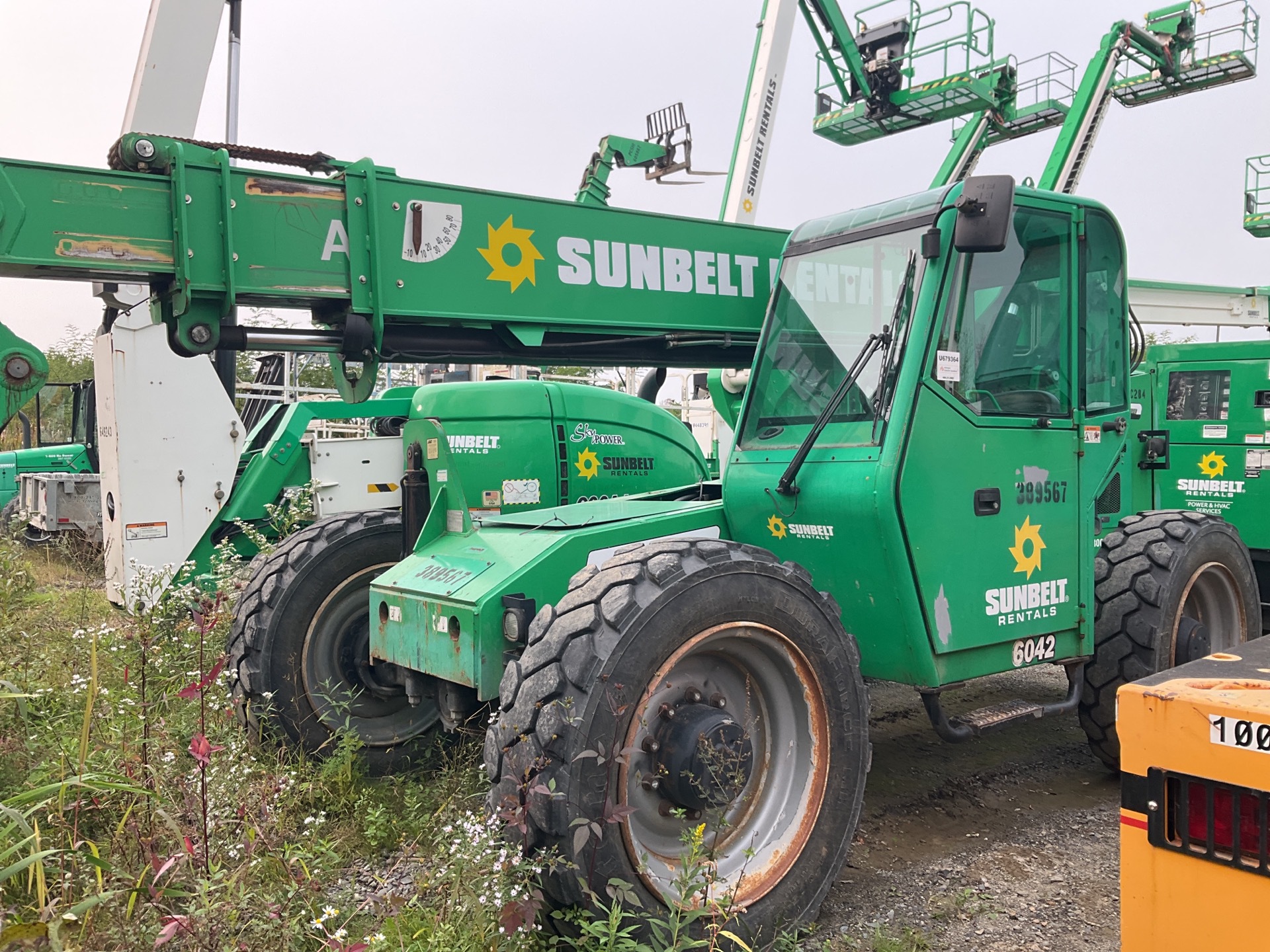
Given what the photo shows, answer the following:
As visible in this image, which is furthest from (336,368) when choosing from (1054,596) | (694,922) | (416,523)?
(1054,596)

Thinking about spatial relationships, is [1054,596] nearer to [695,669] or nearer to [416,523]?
[695,669]

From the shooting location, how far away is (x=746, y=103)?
11.0 metres

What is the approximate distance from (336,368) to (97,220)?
139 cm

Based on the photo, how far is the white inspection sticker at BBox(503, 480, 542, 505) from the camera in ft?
22.0

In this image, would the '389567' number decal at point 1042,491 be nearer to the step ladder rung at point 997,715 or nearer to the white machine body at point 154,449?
the step ladder rung at point 997,715

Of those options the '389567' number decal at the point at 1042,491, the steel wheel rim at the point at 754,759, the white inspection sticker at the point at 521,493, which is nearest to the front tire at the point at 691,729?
the steel wheel rim at the point at 754,759

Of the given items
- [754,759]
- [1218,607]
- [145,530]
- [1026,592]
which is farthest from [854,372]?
[145,530]

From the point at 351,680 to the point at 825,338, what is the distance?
9.55 feet

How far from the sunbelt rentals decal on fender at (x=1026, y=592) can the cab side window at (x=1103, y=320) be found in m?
0.72

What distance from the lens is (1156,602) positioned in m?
4.91

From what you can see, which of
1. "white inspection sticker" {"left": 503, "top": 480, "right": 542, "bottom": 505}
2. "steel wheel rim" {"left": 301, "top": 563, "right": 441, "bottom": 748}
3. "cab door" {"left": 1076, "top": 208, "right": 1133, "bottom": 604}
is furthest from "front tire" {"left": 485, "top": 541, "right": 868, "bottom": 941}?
"white inspection sticker" {"left": 503, "top": 480, "right": 542, "bottom": 505}

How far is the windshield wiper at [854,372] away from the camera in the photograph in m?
4.08

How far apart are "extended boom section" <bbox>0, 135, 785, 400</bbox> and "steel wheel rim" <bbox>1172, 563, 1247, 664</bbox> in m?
2.70

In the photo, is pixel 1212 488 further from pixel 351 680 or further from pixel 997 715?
pixel 351 680
